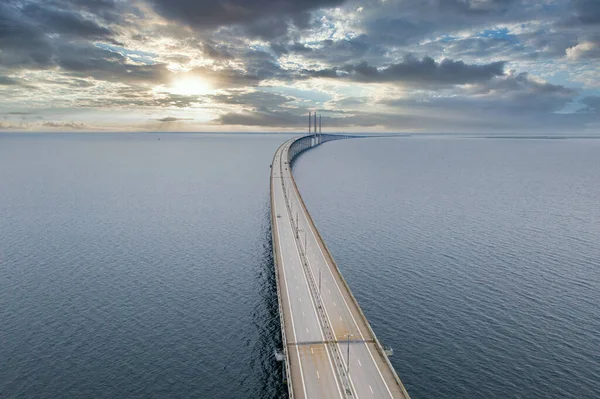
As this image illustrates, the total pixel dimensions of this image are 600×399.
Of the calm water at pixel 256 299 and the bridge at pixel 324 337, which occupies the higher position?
the bridge at pixel 324 337

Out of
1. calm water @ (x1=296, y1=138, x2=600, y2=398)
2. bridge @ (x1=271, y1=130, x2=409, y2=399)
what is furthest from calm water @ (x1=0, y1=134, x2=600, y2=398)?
bridge @ (x1=271, y1=130, x2=409, y2=399)

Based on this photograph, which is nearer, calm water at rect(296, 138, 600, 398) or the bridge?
the bridge

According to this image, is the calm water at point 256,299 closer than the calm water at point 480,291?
Yes

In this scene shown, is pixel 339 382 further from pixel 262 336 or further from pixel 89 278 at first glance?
pixel 89 278

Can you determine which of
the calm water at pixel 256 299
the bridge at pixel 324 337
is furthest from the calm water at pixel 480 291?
the bridge at pixel 324 337

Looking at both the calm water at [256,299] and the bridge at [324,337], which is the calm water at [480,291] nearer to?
the calm water at [256,299]

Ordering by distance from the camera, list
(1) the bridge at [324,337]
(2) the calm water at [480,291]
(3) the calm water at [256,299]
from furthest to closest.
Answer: (2) the calm water at [480,291]
(3) the calm water at [256,299]
(1) the bridge at [324,337]

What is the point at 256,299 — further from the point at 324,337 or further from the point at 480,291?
the point at 480,291

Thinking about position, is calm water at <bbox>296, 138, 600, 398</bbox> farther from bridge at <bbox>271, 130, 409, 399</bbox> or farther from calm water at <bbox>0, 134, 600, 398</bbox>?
bridge at <bbox>271, 130, 409, 399</bbox>

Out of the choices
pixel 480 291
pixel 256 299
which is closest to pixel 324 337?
pixel 256 299
